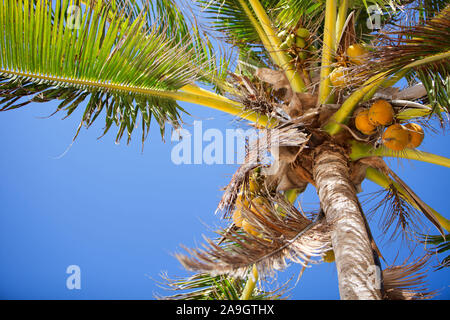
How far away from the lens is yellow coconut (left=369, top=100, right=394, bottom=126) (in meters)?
1.97

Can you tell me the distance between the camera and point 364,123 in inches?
81.0

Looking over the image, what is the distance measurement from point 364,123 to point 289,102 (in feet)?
1.65

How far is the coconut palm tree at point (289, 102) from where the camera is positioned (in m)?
1.63

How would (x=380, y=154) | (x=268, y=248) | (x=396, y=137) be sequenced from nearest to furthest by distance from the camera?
(x=268, y=248), (x=396, y=137), (x=380, y=154)

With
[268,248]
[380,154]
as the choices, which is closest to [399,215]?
[380,154]

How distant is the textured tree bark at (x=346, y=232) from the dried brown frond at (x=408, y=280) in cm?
47

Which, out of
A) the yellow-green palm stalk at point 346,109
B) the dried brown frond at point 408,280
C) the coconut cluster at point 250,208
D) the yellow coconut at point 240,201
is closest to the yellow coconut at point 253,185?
the coconut cluster at point 250,208

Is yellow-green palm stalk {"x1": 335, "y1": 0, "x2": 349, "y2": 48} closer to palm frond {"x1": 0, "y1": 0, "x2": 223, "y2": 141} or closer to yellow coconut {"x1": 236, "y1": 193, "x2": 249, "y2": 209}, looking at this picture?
palm frond {"x1": 0, "y1": 0, "x2": 223, "y2": 141}

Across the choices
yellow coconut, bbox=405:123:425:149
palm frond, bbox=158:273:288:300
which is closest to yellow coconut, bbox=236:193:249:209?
palm frond, bbox=158:273:288:300

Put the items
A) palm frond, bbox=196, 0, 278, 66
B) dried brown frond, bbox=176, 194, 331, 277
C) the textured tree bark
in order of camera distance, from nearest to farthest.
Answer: the textured tree bark → dried brown frond, bbox=176, 194, 331, 277 → palm frond, bbox=196, 0, 278, 66

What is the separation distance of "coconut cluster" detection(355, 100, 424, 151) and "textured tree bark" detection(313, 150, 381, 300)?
0.71 feet

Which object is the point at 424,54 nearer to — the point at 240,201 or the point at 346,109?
the point at 346,109

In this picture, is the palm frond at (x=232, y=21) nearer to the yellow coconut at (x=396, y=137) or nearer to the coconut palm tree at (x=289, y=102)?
the coconut palm tree at (x=289, y=102)
